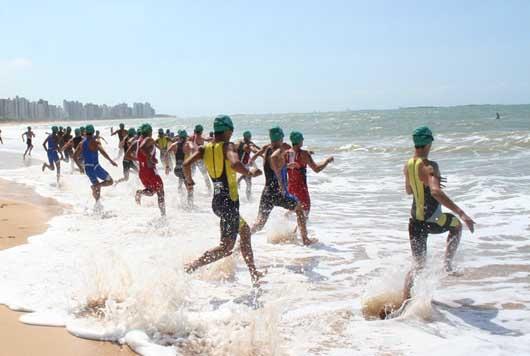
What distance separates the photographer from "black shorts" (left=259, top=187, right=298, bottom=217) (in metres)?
6.80

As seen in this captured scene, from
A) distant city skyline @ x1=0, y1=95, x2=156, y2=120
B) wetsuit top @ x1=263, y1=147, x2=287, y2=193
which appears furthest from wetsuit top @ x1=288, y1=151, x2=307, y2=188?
distant city skyline @ x1=0, y1=95, x2=156, y2=120

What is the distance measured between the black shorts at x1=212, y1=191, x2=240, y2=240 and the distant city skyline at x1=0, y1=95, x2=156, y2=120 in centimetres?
12999

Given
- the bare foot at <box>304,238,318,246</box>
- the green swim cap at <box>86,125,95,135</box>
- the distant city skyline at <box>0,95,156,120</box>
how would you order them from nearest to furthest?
the bare foot at <box>304,238,318,246</box> → the green swim cap at <box>86,125,95,135</box> → the distant city skyline at <box>0,95,156,120</box>

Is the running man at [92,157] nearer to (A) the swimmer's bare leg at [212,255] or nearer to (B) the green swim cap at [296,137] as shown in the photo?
(B) the green swim cap at [296,137]

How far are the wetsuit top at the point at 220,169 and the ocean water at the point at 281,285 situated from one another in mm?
821

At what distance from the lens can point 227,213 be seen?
5.14m

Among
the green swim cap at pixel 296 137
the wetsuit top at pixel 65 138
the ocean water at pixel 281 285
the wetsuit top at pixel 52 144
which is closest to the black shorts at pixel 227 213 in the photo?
the ocean water at pixel 281 285

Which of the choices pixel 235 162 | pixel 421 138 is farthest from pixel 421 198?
pixel 235 162

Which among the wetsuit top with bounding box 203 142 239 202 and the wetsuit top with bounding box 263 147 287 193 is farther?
the wetsuit top with bounding box 263 147 287 193

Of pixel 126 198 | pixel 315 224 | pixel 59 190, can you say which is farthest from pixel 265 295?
pixel 59 190

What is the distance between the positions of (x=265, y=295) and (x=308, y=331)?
40.6 inches

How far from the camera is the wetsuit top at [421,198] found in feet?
15.6

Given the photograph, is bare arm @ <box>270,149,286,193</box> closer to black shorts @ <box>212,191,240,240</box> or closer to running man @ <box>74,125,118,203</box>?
black shorts @ <box>212,191,240,240</box>

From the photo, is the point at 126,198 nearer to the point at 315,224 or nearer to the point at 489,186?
the point at 315,224
